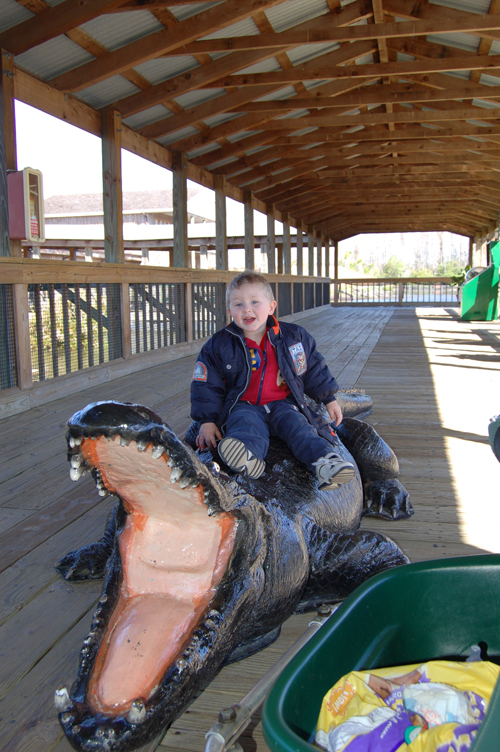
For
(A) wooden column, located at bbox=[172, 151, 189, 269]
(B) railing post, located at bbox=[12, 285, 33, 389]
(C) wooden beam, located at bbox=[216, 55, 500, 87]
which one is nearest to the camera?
(B) railing post, located at bbox=[12, 285, 33, 389]

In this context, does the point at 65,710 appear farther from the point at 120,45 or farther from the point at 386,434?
the point at 120,45

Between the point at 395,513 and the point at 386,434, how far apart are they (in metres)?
1.48

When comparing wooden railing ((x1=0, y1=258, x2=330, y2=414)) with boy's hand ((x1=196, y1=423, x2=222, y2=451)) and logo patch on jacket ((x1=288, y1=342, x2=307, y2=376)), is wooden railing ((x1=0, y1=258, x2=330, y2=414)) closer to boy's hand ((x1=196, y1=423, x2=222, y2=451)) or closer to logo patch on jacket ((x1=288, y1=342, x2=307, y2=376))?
→ boy's hand ((x1=196, y1=423, x2=222, y2=451))

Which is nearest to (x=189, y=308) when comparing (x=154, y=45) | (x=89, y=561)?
(x=154, y=45)

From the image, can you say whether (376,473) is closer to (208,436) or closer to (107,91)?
(208,436)

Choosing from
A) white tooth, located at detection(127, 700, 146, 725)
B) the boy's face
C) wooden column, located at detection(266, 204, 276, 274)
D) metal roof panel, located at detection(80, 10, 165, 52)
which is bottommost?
white tooth, located at detection(127, 700, 146, 725)

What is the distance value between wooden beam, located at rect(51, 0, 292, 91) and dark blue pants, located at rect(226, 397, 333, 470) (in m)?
4.61

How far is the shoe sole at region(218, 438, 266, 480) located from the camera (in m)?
2.06

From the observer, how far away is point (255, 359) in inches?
103

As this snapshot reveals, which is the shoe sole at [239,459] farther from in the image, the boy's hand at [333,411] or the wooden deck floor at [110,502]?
the boy's hand at [333,411]

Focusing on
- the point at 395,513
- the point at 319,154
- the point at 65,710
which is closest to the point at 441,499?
the point at 395,513

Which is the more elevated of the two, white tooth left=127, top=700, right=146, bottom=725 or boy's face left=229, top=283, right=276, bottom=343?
boy's face left=229, top=283, right=276, bottom=343

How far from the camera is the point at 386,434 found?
415 centimetres

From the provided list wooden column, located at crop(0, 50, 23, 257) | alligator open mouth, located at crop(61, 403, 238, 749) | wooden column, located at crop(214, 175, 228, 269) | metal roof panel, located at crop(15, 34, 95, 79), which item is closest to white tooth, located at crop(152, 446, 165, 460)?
alligator open mouth, located at crop(61, 403, 238, 749)
